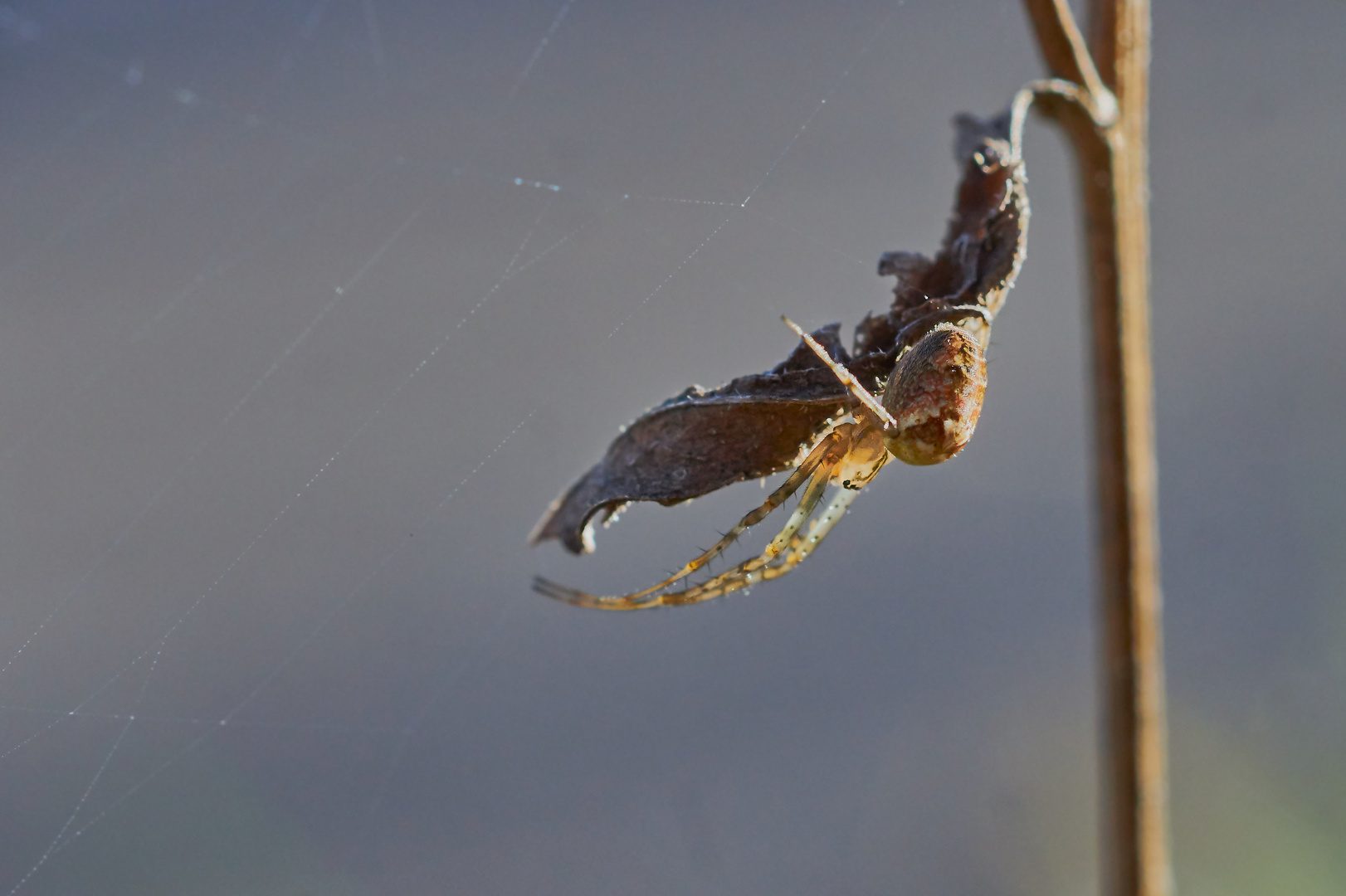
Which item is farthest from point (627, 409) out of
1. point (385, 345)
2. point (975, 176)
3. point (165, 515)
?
point (975, 176)

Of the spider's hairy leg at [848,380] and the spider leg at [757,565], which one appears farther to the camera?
the spider leg at [757,565]

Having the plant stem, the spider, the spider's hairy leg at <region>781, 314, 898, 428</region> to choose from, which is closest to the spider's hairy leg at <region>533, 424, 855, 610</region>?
the spider

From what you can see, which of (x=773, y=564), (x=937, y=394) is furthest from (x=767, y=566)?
(x=937, y=394)

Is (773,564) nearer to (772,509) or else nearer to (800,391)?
(772,509)

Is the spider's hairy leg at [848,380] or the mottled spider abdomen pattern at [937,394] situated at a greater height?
the mottled spider abdomen pattern at [937,394]

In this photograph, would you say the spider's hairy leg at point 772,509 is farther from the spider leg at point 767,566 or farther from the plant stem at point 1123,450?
the plant stem at point 1123,450

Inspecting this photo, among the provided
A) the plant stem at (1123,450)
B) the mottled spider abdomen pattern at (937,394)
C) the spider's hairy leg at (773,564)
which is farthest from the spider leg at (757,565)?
the plant stem at (1123,450)

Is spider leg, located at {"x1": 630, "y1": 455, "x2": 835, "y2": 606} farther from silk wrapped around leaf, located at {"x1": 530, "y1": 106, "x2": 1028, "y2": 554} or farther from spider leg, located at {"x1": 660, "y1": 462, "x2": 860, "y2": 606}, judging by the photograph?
silk wrapped around leaf, located at {"x1": 530, "y1": 106, "x2": 1028, "y2": 554}
